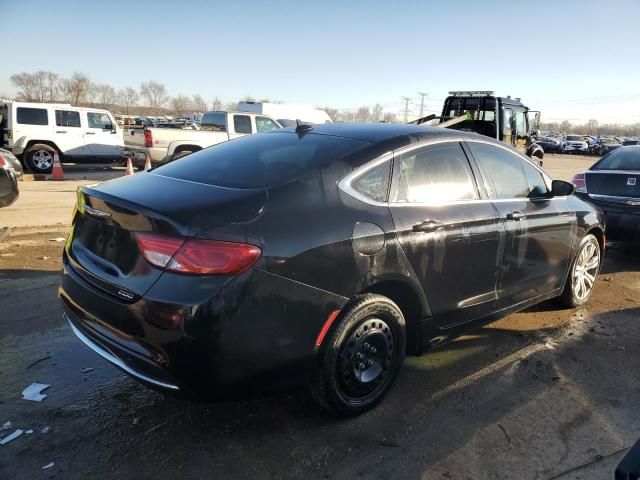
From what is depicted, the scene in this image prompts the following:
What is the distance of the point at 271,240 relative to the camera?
2.42 m

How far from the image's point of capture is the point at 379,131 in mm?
3398

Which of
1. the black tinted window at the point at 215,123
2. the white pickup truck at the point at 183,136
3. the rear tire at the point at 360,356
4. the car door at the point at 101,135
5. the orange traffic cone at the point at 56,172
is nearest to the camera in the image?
the rear tire at the point at 360,356

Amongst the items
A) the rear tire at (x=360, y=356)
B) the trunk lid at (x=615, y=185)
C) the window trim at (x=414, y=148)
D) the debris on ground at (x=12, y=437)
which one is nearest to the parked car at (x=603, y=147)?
the trunk lid at (x=615, y=185)

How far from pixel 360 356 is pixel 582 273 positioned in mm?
3082

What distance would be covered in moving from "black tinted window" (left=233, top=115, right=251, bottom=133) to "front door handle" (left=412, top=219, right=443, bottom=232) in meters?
12.3

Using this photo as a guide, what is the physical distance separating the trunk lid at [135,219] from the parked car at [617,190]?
18.6ft

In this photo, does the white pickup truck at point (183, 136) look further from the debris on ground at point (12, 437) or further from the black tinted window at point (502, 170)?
the debris on ground at point (12, 437)

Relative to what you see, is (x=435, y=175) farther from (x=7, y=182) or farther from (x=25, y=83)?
(x=25, y=83)

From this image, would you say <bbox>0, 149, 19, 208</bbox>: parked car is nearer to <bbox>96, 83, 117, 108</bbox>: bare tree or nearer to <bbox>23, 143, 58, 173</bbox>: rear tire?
<bbox>23, 143, 58, 173</bbox>: rear tire

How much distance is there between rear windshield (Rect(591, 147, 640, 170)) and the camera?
7.07 metres

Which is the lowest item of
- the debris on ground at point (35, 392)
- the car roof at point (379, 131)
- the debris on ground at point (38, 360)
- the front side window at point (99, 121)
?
the debris on ground at point (35, 392)

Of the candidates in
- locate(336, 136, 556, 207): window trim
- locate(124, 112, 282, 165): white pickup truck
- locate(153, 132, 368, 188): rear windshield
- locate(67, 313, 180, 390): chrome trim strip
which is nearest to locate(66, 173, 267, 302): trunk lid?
locate(153, 132, 368, 188): rear windshield

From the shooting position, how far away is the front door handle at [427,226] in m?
3.03

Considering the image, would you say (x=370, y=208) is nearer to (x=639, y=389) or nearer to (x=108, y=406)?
(x=108, y=406)
